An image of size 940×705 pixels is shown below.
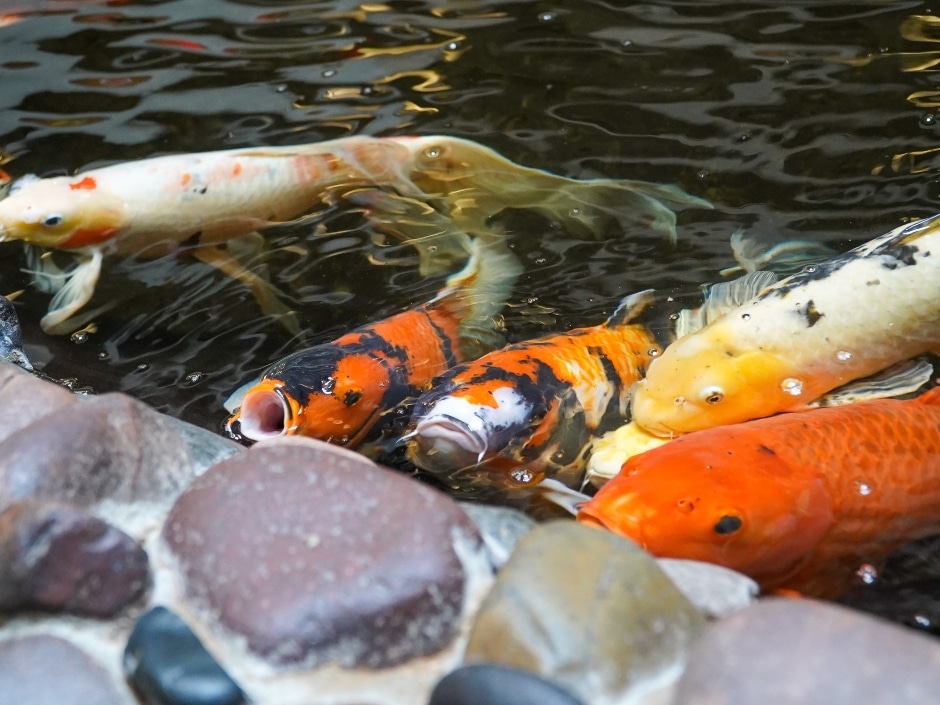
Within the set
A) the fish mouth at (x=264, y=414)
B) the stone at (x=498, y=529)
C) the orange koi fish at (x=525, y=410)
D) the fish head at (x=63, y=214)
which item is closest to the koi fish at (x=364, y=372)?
the fish mouth at (x=264, y=414)

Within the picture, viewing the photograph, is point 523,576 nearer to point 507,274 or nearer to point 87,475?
point 87,475

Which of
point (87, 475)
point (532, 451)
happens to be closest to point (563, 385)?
point (532, 451)

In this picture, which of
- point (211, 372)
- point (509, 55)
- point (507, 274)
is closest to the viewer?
point (211, 372)

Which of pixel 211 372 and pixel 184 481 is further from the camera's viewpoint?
pixel 211 372

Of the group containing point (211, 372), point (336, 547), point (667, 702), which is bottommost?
point (211, 372)

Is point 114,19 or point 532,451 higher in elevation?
point 114,19

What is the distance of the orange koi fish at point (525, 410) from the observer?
309cm

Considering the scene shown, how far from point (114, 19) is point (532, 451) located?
4265 mm

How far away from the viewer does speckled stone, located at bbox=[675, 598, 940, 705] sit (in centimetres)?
157

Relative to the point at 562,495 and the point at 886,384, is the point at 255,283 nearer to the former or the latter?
the point at 562,495

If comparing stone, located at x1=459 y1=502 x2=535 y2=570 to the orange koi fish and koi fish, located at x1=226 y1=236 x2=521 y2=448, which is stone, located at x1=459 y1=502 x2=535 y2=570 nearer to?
the orange koi fish

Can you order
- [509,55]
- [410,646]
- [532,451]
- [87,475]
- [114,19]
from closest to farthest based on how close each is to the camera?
[410,646] → [87,475] → [532,451] → [509,55] → [114,19]

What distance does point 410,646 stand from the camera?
6.25 ft

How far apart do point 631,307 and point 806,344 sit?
2.34 ft
